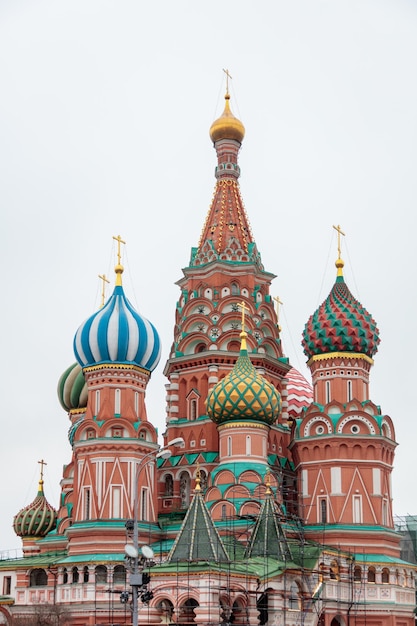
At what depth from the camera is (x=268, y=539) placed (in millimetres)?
37375

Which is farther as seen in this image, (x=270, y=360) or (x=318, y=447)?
(x=270, y=360)

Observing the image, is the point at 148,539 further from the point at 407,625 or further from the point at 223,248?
the point at 223,248

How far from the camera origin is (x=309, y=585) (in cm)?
3750

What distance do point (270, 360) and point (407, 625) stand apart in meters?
12.4

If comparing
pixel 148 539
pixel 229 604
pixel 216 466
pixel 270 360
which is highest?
pixel 270 360

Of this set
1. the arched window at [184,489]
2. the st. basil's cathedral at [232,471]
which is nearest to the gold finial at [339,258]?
the st. basil's cathedral at [232,471]

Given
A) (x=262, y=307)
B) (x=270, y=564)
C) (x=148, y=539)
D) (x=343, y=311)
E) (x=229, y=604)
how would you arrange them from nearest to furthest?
(x=229, y=604) → (x=270, y=564) → (x=148, y=539) → (x=343, y=311) → (x=262, y=307)

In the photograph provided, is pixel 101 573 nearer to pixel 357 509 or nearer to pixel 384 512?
pixel 357 509

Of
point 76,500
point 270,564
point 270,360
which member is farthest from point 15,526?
point 270,564

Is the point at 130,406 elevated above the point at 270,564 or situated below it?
above

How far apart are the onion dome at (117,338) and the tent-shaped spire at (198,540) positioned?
335 inches

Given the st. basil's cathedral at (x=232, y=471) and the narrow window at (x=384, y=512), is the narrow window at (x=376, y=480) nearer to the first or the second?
the st. basil's cathedral at (x=232, y=471)

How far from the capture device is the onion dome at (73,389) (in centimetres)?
5134

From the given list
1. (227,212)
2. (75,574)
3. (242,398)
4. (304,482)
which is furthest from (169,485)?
(227,212)
